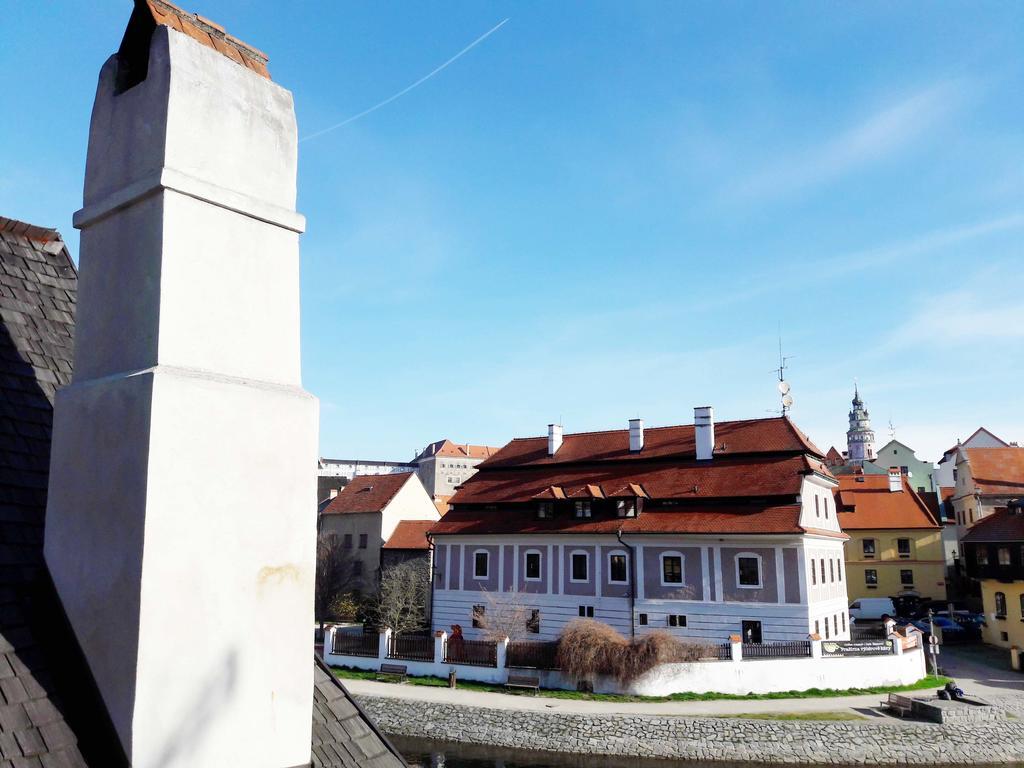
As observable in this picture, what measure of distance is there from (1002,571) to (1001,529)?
1.85m

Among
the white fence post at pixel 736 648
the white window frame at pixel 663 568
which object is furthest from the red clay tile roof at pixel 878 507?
the white fence post at pixel 736 648

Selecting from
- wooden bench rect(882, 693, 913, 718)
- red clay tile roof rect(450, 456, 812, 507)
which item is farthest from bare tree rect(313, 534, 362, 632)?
wooden bench rect(882, 693, 913, 718)

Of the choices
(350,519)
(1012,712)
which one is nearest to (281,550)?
(1012,712)

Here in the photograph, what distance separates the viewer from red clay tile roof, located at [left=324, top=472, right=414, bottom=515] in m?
43.4

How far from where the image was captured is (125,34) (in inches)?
146

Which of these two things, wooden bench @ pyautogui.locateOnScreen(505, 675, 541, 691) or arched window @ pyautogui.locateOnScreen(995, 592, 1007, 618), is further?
arched window @ pyautogui.locateOnScreen(995, 592, 1007, 618)

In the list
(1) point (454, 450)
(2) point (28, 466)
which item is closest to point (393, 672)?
(2) point (28, 466)

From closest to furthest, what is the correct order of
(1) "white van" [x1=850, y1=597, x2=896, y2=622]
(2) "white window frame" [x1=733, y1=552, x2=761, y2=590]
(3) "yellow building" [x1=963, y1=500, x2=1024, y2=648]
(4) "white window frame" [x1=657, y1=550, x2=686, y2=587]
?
(2) "white window frame" [x1=733, y1=552, x2=761, y2=590]
(4) "white window frame" [x1=657, y1=550, x2=686, y2=587]
(3) "yellow building" [x1=963, y1=500, x2=1024, y2=648]
(1) "white van" [x1=850, y1=597, x2=896, y2=622]

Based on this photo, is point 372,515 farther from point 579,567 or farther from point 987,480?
point 987,480

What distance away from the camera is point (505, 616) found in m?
29.7

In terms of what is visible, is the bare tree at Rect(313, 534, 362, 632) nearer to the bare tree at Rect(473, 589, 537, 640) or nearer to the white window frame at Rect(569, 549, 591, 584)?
the bare tree at Rect(473, 589, 537, 640)

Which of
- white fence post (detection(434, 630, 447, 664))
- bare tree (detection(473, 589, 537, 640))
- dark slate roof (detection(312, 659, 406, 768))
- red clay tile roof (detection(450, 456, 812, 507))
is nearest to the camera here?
dark slate roof (detection(312, 659, 406, 768))

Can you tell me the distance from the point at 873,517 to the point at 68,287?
159ft

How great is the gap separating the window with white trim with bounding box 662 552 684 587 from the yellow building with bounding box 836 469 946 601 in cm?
2249
